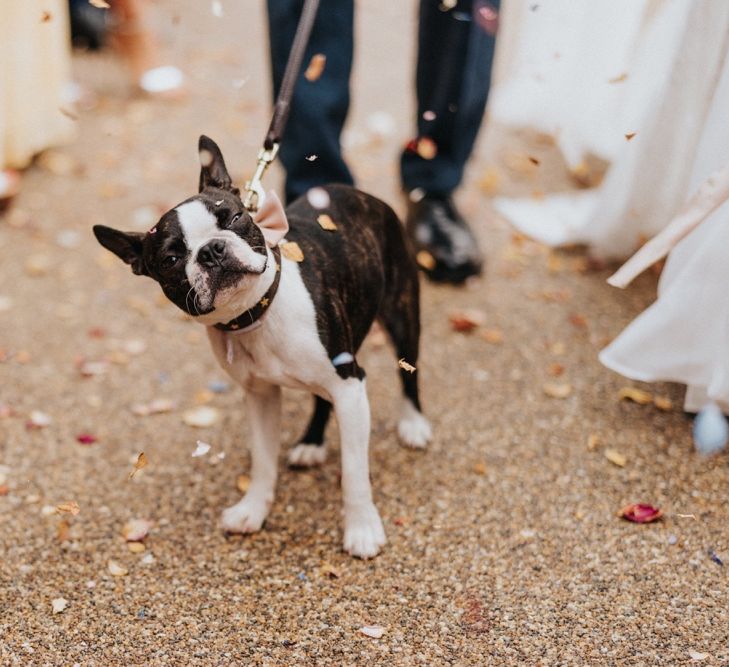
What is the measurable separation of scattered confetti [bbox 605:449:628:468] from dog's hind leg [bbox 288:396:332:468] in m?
0.86

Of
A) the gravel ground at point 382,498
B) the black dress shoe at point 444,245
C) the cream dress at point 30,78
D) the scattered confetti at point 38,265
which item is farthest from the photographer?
the cream dress at point 30,78

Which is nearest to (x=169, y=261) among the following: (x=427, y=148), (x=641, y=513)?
(x=641, y=513)

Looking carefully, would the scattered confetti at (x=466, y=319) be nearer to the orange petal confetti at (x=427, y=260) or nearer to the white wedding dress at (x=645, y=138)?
the orange petal confetti at (x=427, y=260)

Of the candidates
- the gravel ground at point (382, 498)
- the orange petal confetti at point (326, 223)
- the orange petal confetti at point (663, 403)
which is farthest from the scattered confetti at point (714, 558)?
the orange petal confetti at point (326, 223)

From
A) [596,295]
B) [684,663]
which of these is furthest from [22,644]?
[596,295]

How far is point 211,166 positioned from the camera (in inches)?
79.2

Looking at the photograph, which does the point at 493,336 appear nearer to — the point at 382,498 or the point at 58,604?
the point at 382,498

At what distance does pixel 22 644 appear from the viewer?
207 centimetres

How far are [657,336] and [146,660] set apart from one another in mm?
1742

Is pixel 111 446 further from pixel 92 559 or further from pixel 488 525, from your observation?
pixel 488 525

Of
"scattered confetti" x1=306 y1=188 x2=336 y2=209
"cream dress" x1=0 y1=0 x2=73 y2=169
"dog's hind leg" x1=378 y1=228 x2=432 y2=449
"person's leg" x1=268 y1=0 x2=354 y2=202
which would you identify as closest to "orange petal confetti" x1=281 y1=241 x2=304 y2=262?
"scattered confetti" x1=306 y1=188 x2=336 y2=209

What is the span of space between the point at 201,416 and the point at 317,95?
1.20m

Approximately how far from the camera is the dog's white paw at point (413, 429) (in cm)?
273

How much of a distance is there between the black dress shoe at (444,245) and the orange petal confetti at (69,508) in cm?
171
